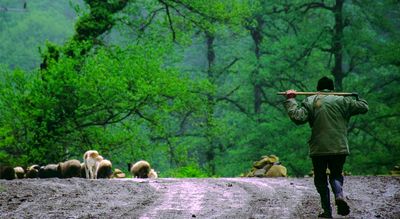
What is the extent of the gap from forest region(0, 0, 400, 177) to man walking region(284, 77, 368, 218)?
16.4 m

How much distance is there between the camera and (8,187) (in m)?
12.9

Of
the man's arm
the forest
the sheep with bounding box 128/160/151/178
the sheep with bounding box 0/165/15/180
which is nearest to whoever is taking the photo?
the man's arm

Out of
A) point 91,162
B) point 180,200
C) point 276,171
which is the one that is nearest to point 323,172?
point 180,200

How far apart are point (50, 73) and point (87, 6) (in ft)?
11.9

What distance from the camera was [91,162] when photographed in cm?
2083

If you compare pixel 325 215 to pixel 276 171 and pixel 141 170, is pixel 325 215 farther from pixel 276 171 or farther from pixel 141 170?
pixel 141 170

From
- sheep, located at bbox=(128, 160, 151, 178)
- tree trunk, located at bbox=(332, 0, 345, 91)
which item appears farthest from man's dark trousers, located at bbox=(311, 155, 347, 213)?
tree trunk, located at bbox=(332, 0, 345, 91)

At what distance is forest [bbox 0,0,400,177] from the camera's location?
25.6 meters

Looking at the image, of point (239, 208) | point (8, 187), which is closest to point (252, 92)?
point (8, 187)

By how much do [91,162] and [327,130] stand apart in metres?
13.1

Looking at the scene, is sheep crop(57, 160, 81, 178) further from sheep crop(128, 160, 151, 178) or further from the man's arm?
the man's arm

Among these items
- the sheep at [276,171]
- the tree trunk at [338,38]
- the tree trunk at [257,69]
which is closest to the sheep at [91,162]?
the sheep at [276,171]

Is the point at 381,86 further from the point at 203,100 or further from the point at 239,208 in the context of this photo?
the point at 239,208

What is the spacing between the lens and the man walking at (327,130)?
8.80 meters
